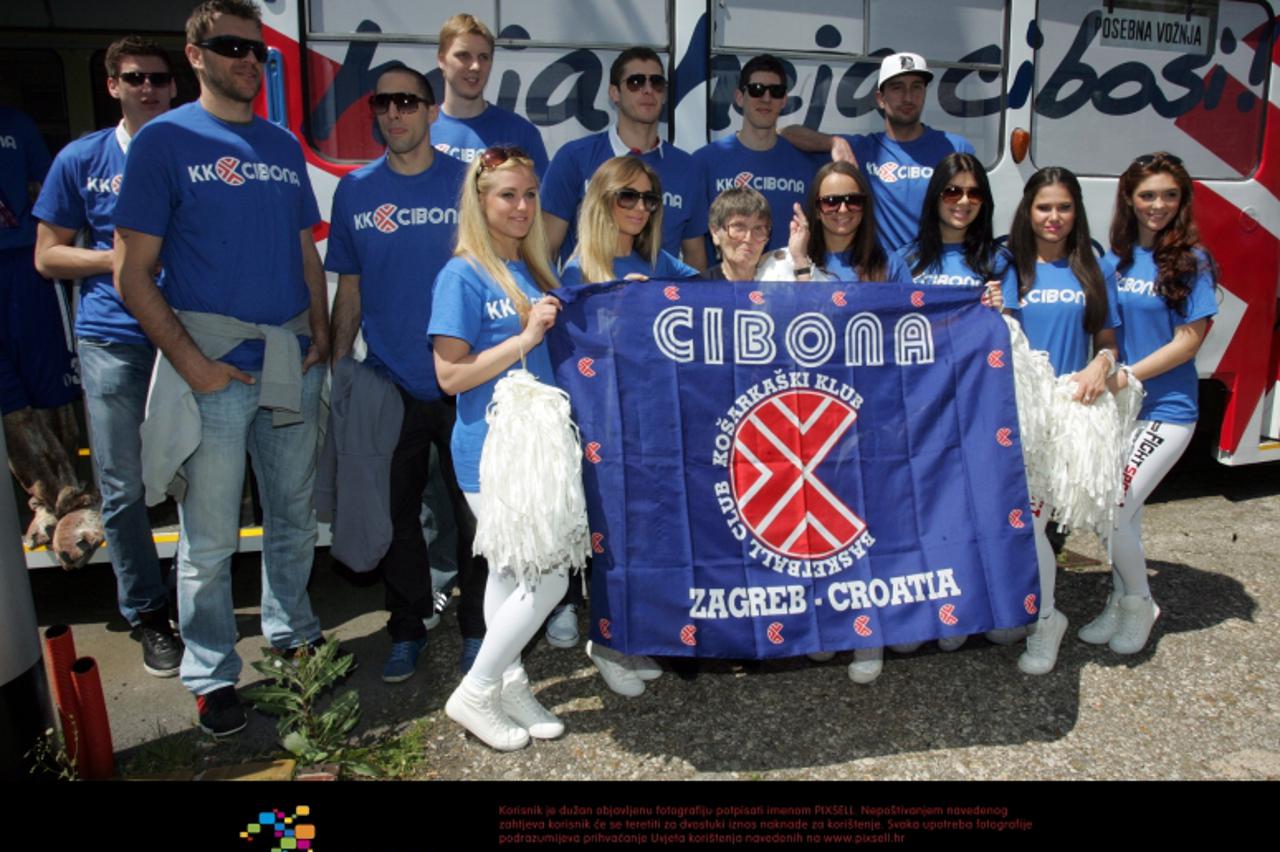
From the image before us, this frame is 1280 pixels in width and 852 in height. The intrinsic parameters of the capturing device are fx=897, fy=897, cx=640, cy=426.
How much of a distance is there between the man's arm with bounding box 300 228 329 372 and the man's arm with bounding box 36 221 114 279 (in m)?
0.65

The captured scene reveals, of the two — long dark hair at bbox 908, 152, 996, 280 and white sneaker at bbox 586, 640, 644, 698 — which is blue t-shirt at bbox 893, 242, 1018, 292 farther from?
white sneaker at bbox 586, 640, 644, 698

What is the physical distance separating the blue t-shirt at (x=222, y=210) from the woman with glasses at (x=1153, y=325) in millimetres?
3037

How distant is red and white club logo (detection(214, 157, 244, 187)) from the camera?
2805mm

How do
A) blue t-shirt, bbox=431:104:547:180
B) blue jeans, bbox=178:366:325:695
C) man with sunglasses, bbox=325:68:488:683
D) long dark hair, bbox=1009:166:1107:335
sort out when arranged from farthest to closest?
blue t-shirt, bbox=431:104:547:180 < long dark hair, bbox=1009:166:1107:335 < man with sunglasses, bbox=325:68:488:683 < blue jeans, bbox=178:366:325:695

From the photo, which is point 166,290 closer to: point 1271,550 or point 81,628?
point 81,628

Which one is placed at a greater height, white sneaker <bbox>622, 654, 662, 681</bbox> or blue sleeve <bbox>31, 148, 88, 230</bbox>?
blue sleeve <bbox>31, 148, 88, 230</bbox>

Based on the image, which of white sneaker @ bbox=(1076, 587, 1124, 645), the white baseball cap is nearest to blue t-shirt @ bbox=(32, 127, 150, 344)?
the white baseball cap

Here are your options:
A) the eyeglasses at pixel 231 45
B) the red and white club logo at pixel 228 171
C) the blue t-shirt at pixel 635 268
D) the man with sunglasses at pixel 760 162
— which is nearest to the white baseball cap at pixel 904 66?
the man with sunglasses at pixel 760 162

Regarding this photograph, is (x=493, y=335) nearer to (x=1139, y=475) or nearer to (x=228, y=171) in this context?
(x=228, y=171)

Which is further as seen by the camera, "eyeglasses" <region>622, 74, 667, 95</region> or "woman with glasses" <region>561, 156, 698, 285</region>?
"eyeglasses" <region>622, 74, 667, 95</region>

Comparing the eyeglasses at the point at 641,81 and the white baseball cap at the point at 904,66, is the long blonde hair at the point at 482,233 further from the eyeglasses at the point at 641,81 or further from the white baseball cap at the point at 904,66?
the white baseball cap at the point at 904,66

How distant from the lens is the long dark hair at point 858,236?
318 cm
